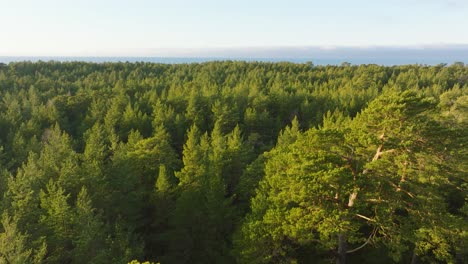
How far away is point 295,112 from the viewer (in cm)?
7256

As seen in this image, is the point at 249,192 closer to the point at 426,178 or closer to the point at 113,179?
the point at 113,179

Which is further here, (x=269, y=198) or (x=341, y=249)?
(x=269, y=198)

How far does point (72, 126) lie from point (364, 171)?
56838mm

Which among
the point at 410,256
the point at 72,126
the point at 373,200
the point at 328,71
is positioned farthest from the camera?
the point at 328,71

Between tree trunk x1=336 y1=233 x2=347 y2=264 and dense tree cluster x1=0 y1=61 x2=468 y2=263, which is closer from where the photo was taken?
dense tree cluster x1=0 y1=61 x2=468 y2=263

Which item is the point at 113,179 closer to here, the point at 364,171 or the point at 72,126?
the point at 364,171

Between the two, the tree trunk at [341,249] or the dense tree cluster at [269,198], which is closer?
the dense tree cluster at [269,198]

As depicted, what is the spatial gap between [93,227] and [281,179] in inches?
507

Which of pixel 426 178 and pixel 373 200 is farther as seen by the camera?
pixel 373 200

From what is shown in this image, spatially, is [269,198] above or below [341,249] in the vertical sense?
above

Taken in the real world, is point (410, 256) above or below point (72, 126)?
below

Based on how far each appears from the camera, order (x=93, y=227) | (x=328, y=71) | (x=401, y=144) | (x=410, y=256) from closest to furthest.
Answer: (x=401, y=144) → (x=93, y=227) → (x=410, y=256) → (x=328, y=71)

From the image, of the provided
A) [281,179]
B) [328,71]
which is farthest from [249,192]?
[328,71]

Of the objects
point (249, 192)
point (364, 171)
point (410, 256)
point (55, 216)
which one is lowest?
point (410, 256)
